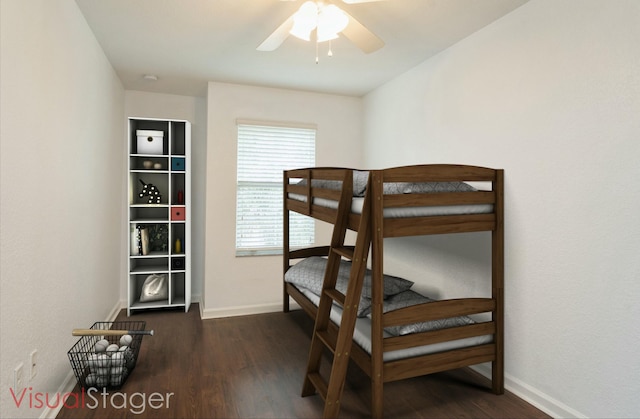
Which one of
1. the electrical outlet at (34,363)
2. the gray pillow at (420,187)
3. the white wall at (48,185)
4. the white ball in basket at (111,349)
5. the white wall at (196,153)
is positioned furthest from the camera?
the white wall at (196,153)

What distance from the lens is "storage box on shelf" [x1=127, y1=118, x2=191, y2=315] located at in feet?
Result: 12.8

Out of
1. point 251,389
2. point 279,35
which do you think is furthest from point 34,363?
point 279,35

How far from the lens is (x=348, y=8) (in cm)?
235

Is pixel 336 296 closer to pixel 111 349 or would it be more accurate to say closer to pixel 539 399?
pixel 539 399

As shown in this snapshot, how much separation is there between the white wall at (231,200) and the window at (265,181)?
0.09 metres

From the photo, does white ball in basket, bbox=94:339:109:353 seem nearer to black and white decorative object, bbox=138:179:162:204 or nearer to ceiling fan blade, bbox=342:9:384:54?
black and white decorative object, bbox=138:179:162:204

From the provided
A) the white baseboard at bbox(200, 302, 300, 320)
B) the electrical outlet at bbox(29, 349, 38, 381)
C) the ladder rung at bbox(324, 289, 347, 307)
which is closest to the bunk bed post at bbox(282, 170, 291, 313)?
the white baseboard at bbox(200, 302, 300, 320)

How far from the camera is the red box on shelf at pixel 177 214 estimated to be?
3.95 m

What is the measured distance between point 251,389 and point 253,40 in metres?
2.47

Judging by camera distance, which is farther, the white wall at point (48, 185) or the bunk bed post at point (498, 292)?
the bunk bed post at point (498, 292)

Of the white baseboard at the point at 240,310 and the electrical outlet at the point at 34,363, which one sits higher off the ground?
the electrical outlet at the point at 34,363

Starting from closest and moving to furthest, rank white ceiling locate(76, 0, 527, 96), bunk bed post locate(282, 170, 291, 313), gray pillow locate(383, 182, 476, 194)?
1. gray pillow locate(383, 182, 476, 194)
2. white ceiling locate(76, 0, 527, 96)
3. bunk bed post locate(282, 170, 291, 313)

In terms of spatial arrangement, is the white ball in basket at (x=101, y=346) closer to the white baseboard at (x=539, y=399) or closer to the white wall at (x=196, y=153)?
the white wall at (x=196, y=153)

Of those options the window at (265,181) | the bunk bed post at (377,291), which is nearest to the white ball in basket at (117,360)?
the bunk bed post at (377,291)
